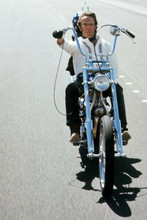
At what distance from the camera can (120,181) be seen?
6.08 meters

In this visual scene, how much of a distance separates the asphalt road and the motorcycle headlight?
94cm

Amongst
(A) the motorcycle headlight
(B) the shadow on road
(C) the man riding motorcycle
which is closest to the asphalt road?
(B) the shadow on road

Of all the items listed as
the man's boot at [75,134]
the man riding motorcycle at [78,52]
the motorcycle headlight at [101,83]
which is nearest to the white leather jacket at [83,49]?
the man riding motorcycle at [78,52]

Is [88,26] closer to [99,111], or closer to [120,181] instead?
[99,111]

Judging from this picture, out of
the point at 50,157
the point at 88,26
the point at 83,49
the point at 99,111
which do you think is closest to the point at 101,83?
the point at 99,111

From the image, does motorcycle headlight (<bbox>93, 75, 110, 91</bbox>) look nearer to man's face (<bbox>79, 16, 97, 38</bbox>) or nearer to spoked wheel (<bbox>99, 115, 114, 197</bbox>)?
spoked wheel (<bbox>99, 115, 114, 197</bbox>)

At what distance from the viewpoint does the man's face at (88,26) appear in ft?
21.9

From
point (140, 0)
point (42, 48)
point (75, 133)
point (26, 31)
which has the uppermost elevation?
point (140, 0)

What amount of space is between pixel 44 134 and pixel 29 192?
85.7 inches

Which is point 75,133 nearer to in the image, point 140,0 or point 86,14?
point 86,14

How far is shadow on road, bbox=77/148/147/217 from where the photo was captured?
5445 millimetres

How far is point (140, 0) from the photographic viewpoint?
126ft

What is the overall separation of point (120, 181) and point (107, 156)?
66cm

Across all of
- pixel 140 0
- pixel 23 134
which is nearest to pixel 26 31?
pixel 23 134
